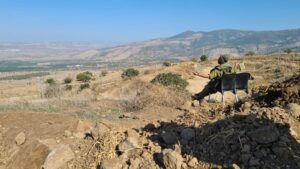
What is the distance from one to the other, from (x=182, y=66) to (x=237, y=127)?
29.2m

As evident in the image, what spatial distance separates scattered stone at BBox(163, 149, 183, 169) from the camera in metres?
5.62

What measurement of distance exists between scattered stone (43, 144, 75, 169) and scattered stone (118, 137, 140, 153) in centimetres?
90

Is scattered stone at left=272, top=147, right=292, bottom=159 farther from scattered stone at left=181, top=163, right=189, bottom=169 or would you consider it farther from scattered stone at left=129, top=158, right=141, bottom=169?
scattered stone at left=129, top=158, right=141, bottom=169

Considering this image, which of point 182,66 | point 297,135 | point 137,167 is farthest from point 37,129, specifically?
point 182,66

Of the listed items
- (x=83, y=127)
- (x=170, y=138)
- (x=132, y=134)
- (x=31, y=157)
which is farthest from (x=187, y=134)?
(x=31, y=157)

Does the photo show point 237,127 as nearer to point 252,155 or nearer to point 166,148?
point 252,155

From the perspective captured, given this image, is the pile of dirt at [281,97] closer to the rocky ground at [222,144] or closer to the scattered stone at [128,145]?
the rocky ground at [222,144]

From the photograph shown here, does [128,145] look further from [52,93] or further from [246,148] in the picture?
[52,93]

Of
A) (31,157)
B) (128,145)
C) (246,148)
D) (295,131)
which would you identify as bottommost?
(31,157)

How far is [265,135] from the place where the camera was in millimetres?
5492

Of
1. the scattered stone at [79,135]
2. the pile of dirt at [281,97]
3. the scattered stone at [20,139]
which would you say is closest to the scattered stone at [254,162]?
the pile of dirt at [281,97]

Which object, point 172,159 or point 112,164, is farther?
point 112,164

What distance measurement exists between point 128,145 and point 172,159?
1075 millimetres

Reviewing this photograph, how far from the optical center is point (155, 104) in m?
12.3
